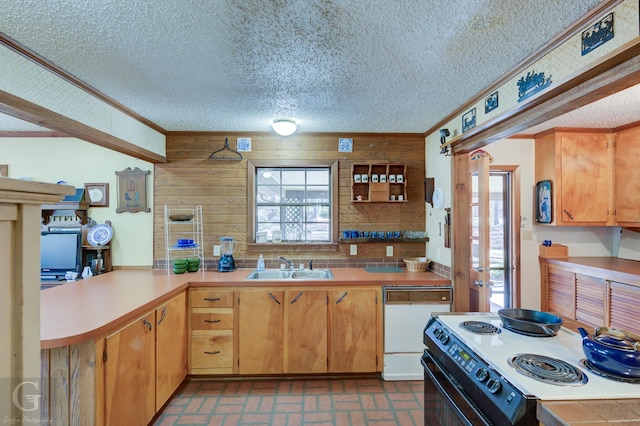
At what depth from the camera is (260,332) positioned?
2750mm

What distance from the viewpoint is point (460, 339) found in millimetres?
1496

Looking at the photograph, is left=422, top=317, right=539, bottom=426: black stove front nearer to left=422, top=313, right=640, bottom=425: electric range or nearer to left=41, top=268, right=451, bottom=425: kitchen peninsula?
left=422, top=313, right=640, bottom=425: electric range

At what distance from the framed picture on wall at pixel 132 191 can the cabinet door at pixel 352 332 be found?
231cm

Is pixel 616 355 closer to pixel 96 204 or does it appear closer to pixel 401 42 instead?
pixel 401 42

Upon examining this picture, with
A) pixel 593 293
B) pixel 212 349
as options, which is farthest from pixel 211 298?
pixel 593 293

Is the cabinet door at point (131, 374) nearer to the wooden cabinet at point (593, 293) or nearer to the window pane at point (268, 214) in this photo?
the window pane at point (268, 214)

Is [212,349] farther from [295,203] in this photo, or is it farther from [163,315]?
[295,203]

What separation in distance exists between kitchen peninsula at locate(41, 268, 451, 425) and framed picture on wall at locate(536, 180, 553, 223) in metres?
1.52

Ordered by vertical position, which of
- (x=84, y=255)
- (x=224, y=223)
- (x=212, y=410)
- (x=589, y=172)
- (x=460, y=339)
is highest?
(x=589, y=172)

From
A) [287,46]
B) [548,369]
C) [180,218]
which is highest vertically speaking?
[287,46]

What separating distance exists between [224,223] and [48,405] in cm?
206

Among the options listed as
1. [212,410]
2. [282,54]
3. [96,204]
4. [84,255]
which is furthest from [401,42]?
[84,255]

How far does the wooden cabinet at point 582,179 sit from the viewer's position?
327 centimetres

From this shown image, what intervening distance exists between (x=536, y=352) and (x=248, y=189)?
9.29 feet
